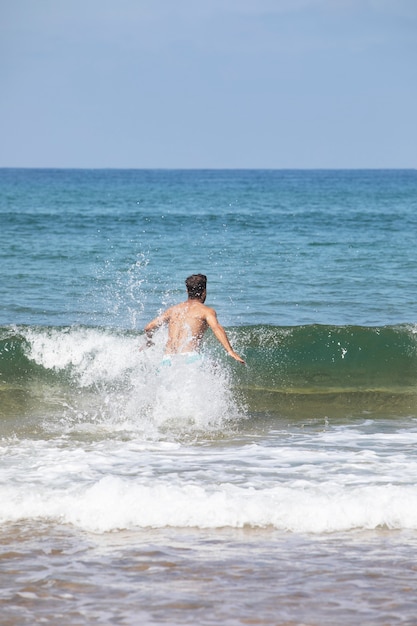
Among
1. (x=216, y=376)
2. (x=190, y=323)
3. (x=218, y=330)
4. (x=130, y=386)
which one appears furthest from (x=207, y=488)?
(x=130, y=386)

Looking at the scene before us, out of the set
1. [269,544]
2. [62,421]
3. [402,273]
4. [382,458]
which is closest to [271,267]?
[402,273]

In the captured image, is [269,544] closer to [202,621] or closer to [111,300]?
[202,621]

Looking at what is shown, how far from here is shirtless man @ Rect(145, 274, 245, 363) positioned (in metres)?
8.86

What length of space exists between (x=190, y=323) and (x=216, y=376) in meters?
0.69

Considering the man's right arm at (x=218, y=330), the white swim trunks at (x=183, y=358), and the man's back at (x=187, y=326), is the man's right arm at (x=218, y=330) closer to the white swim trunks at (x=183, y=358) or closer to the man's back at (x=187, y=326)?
the man's back at (x=187, y=326)

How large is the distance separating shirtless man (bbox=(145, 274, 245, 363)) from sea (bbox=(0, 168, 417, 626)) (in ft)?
0.71

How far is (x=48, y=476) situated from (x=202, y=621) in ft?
8.75

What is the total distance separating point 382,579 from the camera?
4.92 metres

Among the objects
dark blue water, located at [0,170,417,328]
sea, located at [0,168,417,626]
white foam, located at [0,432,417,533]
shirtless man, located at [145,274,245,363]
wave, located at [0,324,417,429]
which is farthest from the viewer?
dark blue water, located at [0,170,417,328]

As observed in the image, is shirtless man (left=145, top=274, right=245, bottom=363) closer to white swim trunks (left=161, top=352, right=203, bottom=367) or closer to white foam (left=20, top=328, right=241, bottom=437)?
white swim trunks (left=161, top=352, right=203, bottom=367)

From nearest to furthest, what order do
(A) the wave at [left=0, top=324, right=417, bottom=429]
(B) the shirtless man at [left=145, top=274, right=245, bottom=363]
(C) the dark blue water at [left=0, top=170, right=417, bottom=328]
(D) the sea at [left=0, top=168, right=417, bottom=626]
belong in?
(D) the sea at [left=0, top=168, right=417, bottom=626]
(B) the shirtless man at [left=145, top=274, right=245, bottom=363]
(A) the wave at [left=0, top=324, right=417, bottom=429]
(C) the dark blue water at [left=0, top=170, right=417, bottom=328]

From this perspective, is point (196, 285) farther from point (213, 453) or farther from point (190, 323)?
point (213, 453)

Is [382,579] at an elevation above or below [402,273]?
below

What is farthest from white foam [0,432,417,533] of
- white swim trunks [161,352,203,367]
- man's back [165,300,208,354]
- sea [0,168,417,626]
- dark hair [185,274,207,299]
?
dark hair [185,274,207,299]
